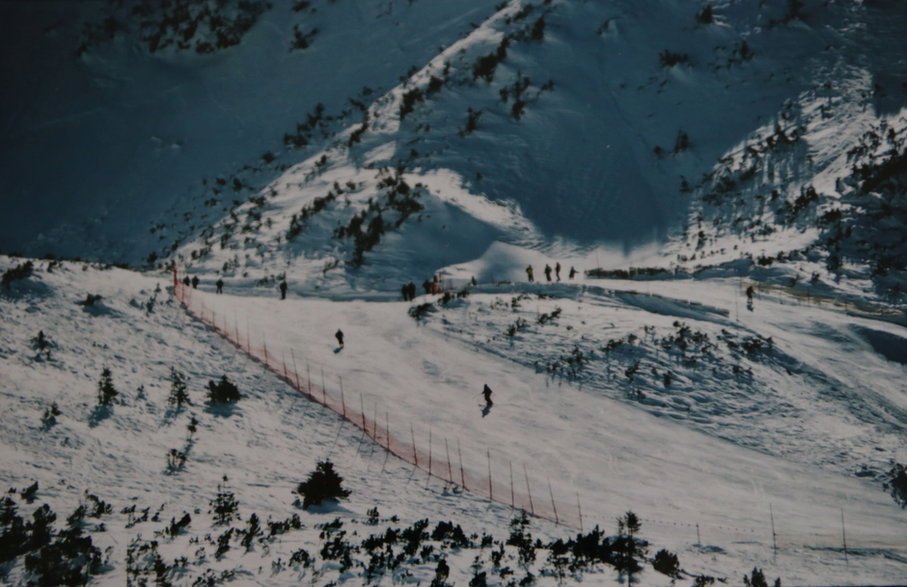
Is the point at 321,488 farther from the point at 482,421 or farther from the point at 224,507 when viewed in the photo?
→ the point at 482,421

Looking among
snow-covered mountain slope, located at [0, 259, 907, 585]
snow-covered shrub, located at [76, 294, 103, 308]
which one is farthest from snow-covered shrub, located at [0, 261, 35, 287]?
snow-covered shrub, located at [76, 294, 103, 308]

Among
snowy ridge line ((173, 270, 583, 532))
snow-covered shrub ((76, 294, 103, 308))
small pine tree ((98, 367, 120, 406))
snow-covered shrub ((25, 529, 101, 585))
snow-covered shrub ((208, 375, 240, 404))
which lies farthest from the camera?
snow-covered shrub ((76, 294, 103, 308))

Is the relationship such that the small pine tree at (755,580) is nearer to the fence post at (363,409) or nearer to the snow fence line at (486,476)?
the snow fence line at (486,476)

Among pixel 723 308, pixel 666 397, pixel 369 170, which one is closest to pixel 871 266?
pixel 723 308

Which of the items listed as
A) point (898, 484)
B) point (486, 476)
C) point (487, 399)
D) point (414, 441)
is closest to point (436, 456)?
point (414, 441)

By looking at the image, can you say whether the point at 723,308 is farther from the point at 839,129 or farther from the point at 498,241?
the point at 839,129

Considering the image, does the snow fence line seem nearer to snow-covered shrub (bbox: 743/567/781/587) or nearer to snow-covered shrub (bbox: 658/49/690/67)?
snow-covered shrub (bbox: 743/567/781/587)

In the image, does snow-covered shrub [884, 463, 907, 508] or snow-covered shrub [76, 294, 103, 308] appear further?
snow-covered shrub [76, 294, 103, 308]
